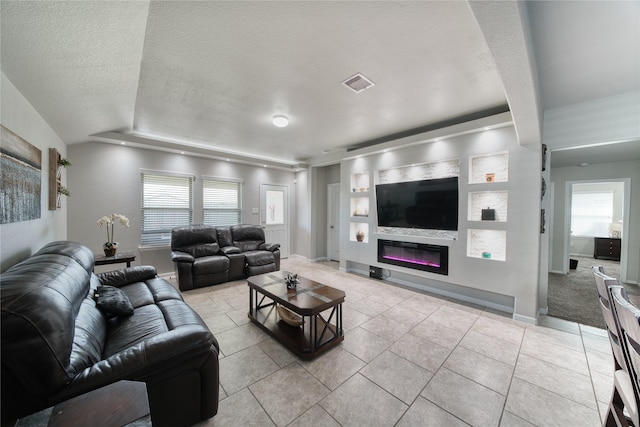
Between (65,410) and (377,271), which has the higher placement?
(65,410)

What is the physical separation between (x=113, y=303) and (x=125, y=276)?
1.10m

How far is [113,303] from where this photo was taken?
2031 millimetres

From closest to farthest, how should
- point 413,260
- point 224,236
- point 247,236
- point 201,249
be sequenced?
point 413,260 < point 201,249 < point 224,236 < point 247,236

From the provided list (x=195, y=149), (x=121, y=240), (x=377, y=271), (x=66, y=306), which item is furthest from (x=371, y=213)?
(x=121, y=240)

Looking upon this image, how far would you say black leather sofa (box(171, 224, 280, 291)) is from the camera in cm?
407

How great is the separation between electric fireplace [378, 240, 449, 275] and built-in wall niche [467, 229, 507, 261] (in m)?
0.37

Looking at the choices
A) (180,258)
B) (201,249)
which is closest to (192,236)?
(201,249)

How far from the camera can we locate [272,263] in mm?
5043

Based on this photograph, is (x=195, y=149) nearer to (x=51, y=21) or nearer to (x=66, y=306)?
(x=51, y=21)

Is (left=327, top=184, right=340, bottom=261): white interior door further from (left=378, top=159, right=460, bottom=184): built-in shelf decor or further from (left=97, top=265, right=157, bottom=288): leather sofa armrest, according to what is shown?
(left=97, top=265, right=157, bottom=288): leather sofa armrest

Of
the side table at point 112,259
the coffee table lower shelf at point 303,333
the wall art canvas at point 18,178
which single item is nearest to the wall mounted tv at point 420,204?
the coffee table lower shelf at point 303,333

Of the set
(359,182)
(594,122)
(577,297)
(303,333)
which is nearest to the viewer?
(303,333)

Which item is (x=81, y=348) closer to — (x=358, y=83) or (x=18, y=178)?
(x=18, y=178)

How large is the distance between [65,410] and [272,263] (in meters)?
4.12
